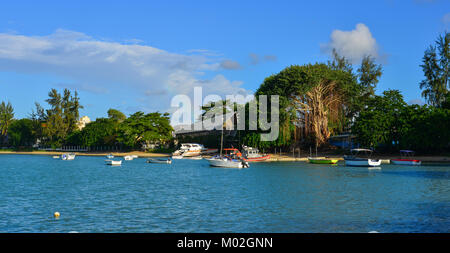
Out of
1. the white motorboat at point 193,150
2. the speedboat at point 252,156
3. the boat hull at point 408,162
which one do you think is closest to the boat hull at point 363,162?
the boat hull at point 408,162

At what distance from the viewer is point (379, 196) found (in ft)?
109

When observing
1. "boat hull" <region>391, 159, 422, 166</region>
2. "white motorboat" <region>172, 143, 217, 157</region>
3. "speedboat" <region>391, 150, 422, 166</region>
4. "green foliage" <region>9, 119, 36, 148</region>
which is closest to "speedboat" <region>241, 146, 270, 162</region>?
"white motorboat" <region>172, 143, 217, 157</region>

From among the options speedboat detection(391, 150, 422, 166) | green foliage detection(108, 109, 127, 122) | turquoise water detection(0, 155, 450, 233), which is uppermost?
green foliage detection(108, 109, 127, 122)

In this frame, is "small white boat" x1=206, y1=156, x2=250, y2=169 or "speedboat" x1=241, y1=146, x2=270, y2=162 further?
"speedboat" x1=241, y1=146, x2=270, y2=162

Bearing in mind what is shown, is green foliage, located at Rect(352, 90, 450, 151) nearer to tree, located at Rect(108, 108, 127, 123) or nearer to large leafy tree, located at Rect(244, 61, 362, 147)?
large leafy tree, located at Rect(244, 61, 362, 147)

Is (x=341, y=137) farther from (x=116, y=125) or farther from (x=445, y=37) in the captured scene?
(x=116, y=125)

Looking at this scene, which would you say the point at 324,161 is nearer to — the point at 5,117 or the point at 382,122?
the point at 382,122

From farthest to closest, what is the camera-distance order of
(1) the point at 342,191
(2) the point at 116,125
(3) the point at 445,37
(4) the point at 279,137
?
1. (2) the point at 116,125
2. (4) the point at 279,137
3. (3) the point at 445,37
4. (1) the point at 342,191

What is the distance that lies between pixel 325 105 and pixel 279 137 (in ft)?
43.8

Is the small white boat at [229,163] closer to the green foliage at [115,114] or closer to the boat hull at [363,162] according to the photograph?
the boat hull at [363,162]

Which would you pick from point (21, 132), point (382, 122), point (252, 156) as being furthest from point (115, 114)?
point (382, 122)
